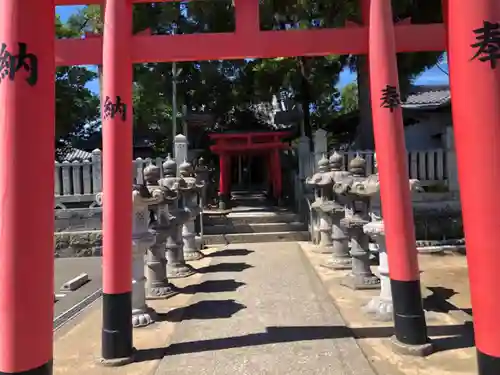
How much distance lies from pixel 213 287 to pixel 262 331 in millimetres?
2352

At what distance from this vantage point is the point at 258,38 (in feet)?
14.6

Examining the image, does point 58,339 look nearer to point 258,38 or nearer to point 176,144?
point 258,38

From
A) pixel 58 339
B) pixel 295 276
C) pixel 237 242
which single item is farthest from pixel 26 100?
pixel 237 242

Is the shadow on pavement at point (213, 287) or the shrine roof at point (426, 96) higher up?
the shrine roof at point (426, 96)

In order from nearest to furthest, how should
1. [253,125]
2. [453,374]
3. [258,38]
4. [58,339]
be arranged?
[453,374]
[258,38]
[58,339]
[253,125]

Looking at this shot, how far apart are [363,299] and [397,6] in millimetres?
7345

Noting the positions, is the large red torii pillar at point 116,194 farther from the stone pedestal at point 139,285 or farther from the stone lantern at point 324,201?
the stone lantern at point 324,201

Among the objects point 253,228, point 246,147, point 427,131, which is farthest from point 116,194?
point 427,131

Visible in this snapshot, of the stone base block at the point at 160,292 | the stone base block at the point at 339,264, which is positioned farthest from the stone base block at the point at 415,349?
the stone base block at the point at 339,264

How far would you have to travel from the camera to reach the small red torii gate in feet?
49.7

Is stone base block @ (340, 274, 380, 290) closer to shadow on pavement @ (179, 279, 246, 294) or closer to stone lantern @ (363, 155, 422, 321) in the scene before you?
stone lantern @ (363, 155, 422, 321)

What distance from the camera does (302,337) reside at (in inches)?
172

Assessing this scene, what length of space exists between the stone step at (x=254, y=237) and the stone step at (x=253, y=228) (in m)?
0.31

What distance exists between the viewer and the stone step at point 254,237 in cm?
1122
